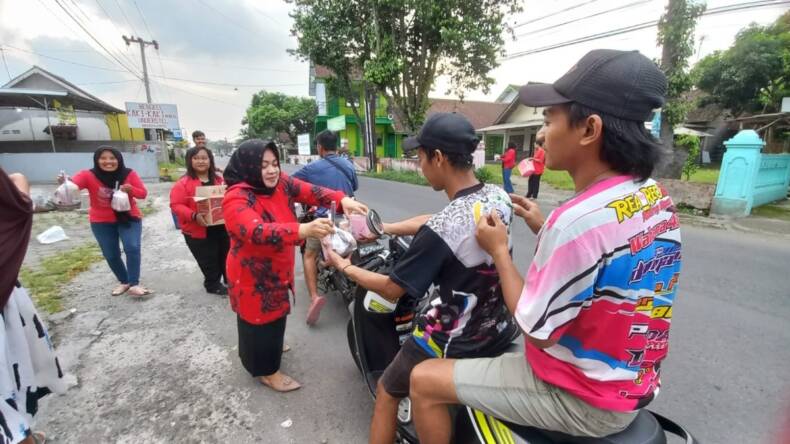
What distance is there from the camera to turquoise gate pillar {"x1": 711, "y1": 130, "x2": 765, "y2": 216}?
23.1ft

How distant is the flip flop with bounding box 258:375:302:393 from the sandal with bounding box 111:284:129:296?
8.45 feet

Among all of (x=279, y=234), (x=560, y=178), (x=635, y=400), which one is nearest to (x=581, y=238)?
(x=635, y=400)

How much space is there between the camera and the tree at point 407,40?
11609mm

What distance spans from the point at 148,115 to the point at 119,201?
57.1 ft

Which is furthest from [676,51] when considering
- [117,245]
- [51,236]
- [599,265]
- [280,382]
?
[51,236]

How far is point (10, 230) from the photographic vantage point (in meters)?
1.59

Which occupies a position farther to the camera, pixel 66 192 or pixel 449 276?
pixel 66 192

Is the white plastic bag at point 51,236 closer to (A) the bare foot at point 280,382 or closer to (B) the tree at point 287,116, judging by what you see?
(A) the bare foot at point 280,382

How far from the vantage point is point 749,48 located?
16.2 meters

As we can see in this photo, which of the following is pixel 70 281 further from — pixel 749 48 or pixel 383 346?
pixel 749 48

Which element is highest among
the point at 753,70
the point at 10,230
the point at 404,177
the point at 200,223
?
the point at 753,70

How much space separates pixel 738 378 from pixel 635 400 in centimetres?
226

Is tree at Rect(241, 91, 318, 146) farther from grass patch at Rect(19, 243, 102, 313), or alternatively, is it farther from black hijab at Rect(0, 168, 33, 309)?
black hijab at Rect(0, 168, 33, 309)

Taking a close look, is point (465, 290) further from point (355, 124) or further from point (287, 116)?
point (287, 116)
